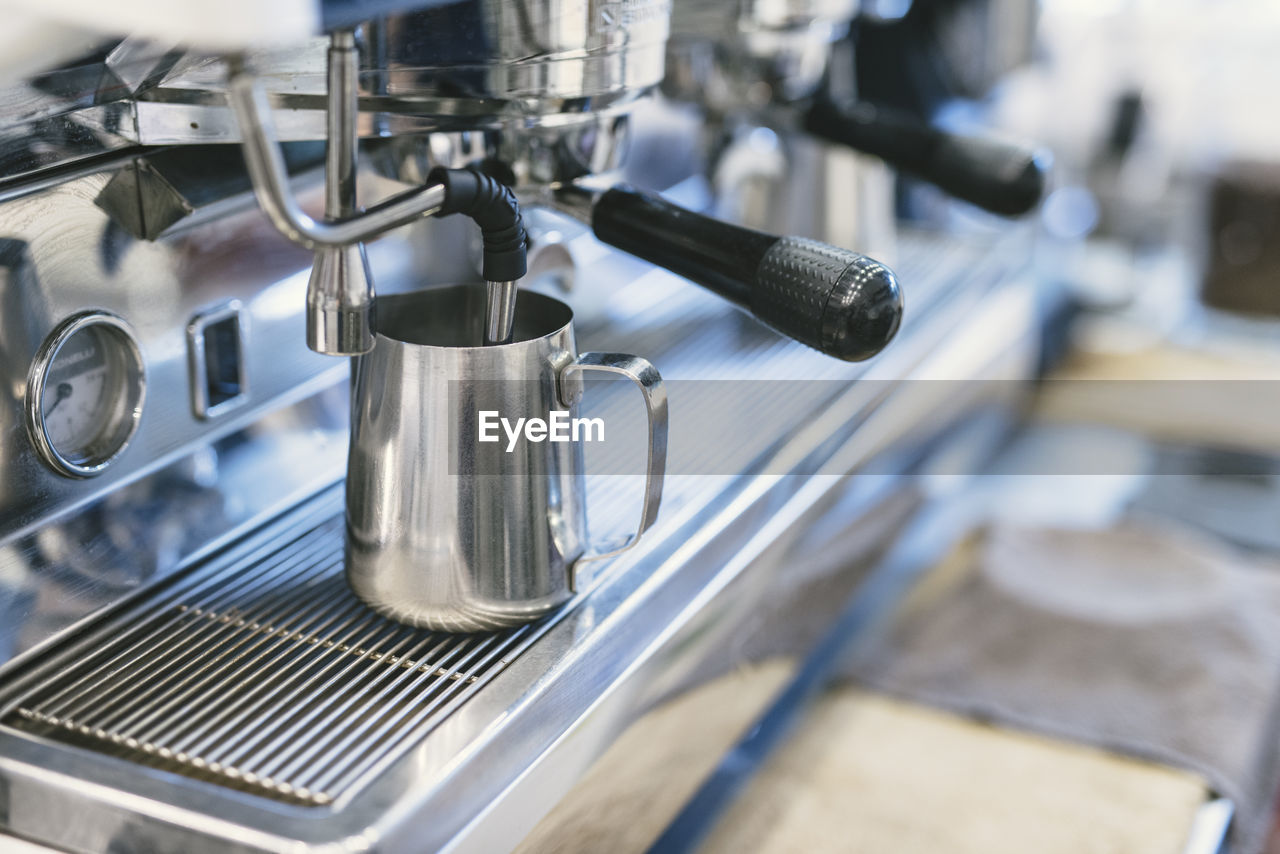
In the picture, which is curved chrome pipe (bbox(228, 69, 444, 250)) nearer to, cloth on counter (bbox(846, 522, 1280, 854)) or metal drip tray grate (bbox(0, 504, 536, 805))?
metal drip tray grate (bbox(0, 504, 536, 805))

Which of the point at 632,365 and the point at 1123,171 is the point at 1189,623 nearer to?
the point at 632,365

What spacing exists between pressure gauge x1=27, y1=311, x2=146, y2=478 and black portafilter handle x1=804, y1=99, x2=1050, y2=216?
0.41 metres

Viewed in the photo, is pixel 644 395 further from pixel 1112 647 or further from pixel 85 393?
pixel 1112 647

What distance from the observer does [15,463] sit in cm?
46

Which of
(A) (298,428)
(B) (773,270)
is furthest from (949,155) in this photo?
(A) (298,428)

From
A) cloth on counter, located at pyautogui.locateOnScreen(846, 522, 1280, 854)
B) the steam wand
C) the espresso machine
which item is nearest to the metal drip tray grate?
the espresso machine

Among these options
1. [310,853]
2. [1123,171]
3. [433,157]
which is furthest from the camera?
[1123,171]

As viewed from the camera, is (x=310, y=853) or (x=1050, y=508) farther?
(x=1050, y=508)

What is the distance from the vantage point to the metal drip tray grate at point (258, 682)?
40 cm

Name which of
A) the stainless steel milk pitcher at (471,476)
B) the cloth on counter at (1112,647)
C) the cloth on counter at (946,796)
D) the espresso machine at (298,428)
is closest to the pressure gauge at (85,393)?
the espresso machine at (298,428)

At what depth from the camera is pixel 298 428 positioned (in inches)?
23.4

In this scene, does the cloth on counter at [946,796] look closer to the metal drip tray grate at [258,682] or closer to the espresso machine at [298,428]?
the espresso machine at [298,428]

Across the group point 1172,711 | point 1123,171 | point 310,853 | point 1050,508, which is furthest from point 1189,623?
point 1123,171

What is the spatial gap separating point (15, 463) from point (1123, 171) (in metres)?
1.38
